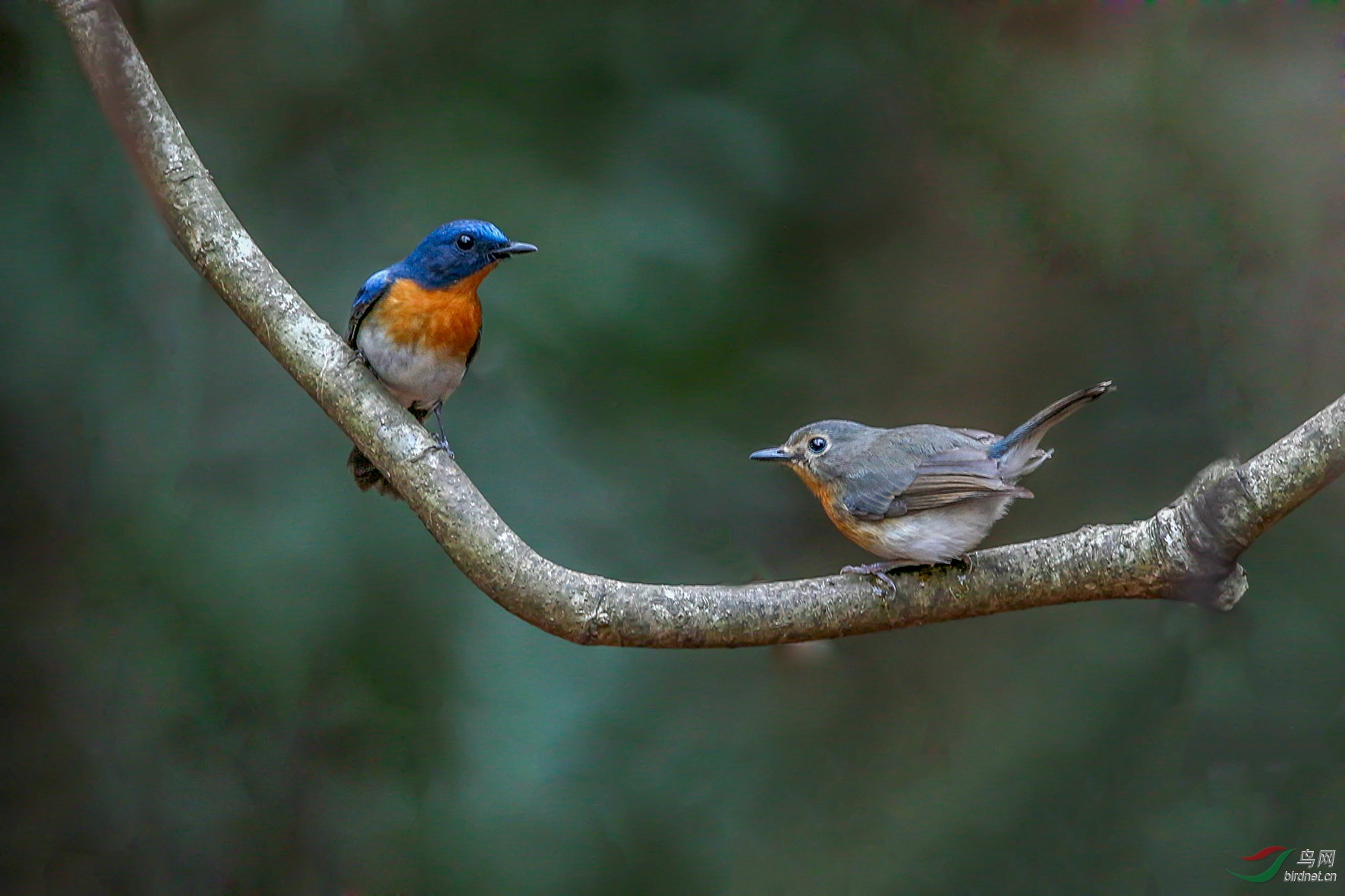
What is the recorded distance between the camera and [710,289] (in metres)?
3.75

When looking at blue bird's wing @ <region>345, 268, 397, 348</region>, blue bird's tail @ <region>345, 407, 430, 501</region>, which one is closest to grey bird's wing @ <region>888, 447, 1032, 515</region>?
blue bird's tail @ <region>345, 407, 430, 501</region>

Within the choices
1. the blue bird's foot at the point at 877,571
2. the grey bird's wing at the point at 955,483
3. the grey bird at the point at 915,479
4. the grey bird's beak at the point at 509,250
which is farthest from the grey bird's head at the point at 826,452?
the grey bird's beak at the point at 509,250

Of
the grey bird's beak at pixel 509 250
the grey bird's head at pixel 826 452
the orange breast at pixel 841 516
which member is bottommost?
the orange breast at pixel 841 516

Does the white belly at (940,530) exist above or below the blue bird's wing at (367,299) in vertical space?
below

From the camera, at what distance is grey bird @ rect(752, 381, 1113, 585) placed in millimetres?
2461

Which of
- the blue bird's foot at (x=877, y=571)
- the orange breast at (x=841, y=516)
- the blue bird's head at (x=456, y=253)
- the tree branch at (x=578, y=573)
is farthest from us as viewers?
the blue bird's head at (x=456, y=253)

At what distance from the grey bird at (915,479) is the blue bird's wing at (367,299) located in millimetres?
1019

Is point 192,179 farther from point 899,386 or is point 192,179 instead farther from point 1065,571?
point 899,386

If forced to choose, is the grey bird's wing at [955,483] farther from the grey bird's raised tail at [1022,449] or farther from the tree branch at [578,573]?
→ the tree branch at [578,573]

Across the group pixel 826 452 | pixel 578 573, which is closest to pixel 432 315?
pixel 578 573

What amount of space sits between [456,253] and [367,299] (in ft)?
0.85

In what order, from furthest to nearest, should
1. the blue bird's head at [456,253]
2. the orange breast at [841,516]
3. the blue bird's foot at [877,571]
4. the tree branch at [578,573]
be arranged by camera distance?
the blue bird's head at [456,253] → the orange breast at [841,516] → the blue bird's foot at [877,571] → the tree branch at [578,573]

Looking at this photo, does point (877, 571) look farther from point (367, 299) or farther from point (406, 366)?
point (367, 299)

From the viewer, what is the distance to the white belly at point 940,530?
2443 millimetres
